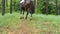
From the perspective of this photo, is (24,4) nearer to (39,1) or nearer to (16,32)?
(16,32)

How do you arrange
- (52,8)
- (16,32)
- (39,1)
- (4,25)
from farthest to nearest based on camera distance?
(39,1)
(52,8)
(4,25)
(16,32)

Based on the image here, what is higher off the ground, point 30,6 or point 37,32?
point 30,6

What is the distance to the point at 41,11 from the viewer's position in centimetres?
3412

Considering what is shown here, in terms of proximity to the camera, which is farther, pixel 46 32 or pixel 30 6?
pixel 30 6

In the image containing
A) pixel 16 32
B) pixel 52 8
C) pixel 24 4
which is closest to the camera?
pixel 16 32

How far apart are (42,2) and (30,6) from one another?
20295 mm

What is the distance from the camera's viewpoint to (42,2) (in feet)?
109

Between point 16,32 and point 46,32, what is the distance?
1.46m

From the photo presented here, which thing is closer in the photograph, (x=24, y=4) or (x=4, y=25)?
(x=4, y=25)

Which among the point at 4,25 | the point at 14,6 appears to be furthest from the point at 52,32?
the point at 14,6

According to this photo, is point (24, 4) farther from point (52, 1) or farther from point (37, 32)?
point (52, 1)

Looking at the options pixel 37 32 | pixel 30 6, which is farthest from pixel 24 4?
pixel 37 32

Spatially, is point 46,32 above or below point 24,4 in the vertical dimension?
below

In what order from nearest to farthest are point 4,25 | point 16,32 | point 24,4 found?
point 16,32
point 4,25
point 24,4
